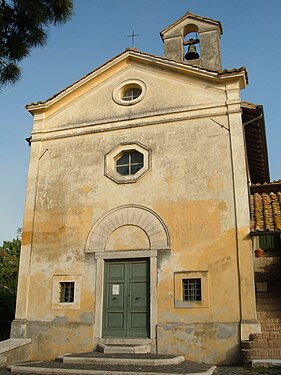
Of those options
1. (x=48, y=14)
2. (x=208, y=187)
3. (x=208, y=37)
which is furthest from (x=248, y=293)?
(x=208, y=37)

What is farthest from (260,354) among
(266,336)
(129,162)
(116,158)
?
(116,158)

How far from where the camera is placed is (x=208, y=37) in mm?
14766

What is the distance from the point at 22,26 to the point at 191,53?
7.96 metres

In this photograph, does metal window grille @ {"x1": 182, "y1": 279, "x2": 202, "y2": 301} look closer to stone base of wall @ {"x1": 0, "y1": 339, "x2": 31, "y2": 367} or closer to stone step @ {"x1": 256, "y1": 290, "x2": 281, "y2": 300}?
stone step @ {"x1": 256, "y1": 290, "x2": 281, "y2": 300}

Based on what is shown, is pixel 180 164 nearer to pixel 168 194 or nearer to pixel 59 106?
pixel 168 194

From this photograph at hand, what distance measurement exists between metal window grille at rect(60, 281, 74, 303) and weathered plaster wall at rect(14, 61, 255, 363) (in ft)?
1.02

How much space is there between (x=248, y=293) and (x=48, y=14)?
311 inches

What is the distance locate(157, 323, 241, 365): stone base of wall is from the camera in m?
10.3

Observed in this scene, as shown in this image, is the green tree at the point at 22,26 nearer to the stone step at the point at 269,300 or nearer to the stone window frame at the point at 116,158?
the stone window frame at the point at 116,158

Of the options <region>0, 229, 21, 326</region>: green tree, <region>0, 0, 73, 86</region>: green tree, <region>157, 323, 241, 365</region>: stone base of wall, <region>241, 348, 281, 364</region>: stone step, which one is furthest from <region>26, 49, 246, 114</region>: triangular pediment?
<region>0, 229, 21, 326</region>: green tree

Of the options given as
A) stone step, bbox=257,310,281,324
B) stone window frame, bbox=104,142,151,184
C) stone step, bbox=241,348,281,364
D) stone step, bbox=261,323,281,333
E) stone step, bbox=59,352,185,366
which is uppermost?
stone window frame, bbox=104,142,151,184

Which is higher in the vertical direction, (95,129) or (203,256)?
(95,129)

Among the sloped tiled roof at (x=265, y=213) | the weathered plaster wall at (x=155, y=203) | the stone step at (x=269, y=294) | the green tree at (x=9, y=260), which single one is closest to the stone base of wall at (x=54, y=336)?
the weathered plaster wall at (x=155, y=203)

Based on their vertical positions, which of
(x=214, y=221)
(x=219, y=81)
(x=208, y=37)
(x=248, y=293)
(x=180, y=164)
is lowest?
(x=248, y=293)
